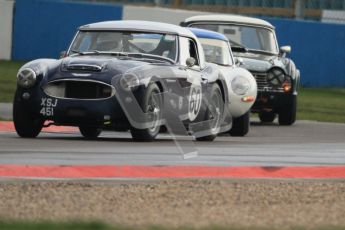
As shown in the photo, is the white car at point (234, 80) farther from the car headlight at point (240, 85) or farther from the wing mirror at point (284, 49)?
the wing mirror at point (284, 49)

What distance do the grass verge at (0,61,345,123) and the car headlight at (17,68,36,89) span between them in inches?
322

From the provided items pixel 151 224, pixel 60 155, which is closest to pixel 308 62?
pixel 60 155

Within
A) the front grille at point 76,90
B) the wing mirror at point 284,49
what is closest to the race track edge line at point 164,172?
the front grille at point 76,90

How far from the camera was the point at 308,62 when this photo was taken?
3023 cm

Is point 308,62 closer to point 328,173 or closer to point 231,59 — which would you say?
point 231,59

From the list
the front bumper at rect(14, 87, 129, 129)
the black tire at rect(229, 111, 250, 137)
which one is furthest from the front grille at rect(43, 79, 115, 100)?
the black tire at rect(229, 111, 250, 137)

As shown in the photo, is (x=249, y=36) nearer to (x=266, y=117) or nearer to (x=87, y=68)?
(x=266, y=117)

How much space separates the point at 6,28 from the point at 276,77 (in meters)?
13.1

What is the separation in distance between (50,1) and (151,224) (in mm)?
23994

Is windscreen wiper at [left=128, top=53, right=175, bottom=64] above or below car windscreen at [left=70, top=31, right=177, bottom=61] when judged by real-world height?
below

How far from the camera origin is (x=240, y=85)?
16375mm

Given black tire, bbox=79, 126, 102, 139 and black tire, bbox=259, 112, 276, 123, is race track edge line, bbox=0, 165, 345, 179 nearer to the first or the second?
black tire, bbox=79, 126, 102, 139

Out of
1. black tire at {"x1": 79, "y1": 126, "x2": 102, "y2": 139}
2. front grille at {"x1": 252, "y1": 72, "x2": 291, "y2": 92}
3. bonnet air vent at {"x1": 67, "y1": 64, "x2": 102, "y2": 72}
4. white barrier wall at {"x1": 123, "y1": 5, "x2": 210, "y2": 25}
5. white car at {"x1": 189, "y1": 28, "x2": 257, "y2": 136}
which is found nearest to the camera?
bonnet air vent at {"x1": 67, "y1": 64, "x2": 102, "y2": 72}

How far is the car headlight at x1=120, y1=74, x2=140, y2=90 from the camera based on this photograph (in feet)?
42.9
